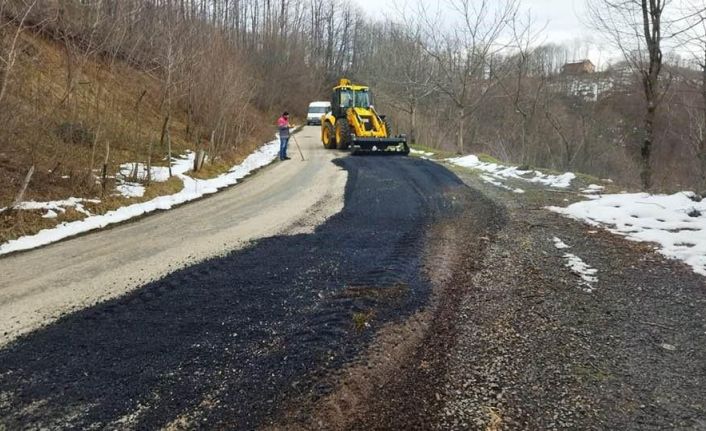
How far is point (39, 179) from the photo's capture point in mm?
8727

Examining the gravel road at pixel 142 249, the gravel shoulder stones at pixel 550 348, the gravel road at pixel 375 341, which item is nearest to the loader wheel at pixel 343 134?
the gravel road at pixel 142 249

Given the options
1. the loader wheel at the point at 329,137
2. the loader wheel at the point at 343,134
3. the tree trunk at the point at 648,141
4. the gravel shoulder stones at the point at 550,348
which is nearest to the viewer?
the gravel shoulder stones at the point at 550,348

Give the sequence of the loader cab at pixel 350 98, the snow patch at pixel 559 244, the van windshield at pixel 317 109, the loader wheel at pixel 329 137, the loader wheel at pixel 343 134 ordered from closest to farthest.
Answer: the snow patch at pixel 559 244 < the loader wheel at pixel 343 134 < the loader cab at pixel 350 98 < the loader wheel at pixel 329 137 < the van windshield at pixel 317 109

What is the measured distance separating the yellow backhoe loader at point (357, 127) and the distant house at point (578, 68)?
36670 millimetres

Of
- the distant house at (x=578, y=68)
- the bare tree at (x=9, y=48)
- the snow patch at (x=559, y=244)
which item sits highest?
the distant house at (x=578, y=68)

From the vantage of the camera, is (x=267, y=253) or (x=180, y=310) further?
(x=267, y=253)

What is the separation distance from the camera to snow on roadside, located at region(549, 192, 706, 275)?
6.00 m

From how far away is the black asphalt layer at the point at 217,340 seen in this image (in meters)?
2.91

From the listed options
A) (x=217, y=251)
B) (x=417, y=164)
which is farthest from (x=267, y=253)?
(x=417, y=164)

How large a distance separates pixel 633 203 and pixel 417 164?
7.57 metres

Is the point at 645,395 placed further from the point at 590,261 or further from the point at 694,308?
the point at 590,261

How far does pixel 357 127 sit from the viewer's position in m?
18.8

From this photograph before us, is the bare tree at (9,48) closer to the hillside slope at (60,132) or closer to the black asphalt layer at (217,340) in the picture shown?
the hillside slope at (60,132)

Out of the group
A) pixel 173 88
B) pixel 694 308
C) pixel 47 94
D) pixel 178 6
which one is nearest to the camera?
pixel 694 308
